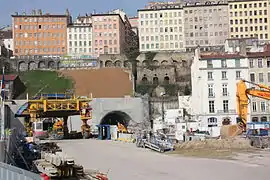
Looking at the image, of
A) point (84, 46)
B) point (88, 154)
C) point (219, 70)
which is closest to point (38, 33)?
point (84, 46)

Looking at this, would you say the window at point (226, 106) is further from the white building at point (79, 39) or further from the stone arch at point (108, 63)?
the white building at point (79, 39)

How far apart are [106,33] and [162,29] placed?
15850 millimetres

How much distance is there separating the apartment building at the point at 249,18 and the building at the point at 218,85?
2072 inches

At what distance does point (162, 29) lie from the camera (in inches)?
4589

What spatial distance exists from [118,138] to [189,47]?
202 feet

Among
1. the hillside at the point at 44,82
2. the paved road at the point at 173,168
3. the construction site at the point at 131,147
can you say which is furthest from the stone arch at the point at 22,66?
the paved road at the point at 173,168

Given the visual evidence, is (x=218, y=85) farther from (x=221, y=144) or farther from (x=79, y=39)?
(x=79, y=39)

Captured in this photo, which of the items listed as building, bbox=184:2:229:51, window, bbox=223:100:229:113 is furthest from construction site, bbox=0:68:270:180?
building, bbox=184:2:229:51

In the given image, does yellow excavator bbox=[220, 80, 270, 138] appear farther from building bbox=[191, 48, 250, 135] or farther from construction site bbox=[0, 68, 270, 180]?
building bbox=[191, 48, 250, 135]

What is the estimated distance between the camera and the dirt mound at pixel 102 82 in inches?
3585

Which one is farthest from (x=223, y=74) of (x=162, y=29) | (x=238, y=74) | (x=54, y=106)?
(x=162, y=29)

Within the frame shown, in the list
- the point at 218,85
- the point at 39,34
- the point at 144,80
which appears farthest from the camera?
the point at 39,34

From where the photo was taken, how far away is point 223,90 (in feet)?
200

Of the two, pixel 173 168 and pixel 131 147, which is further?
pixel 131 147
